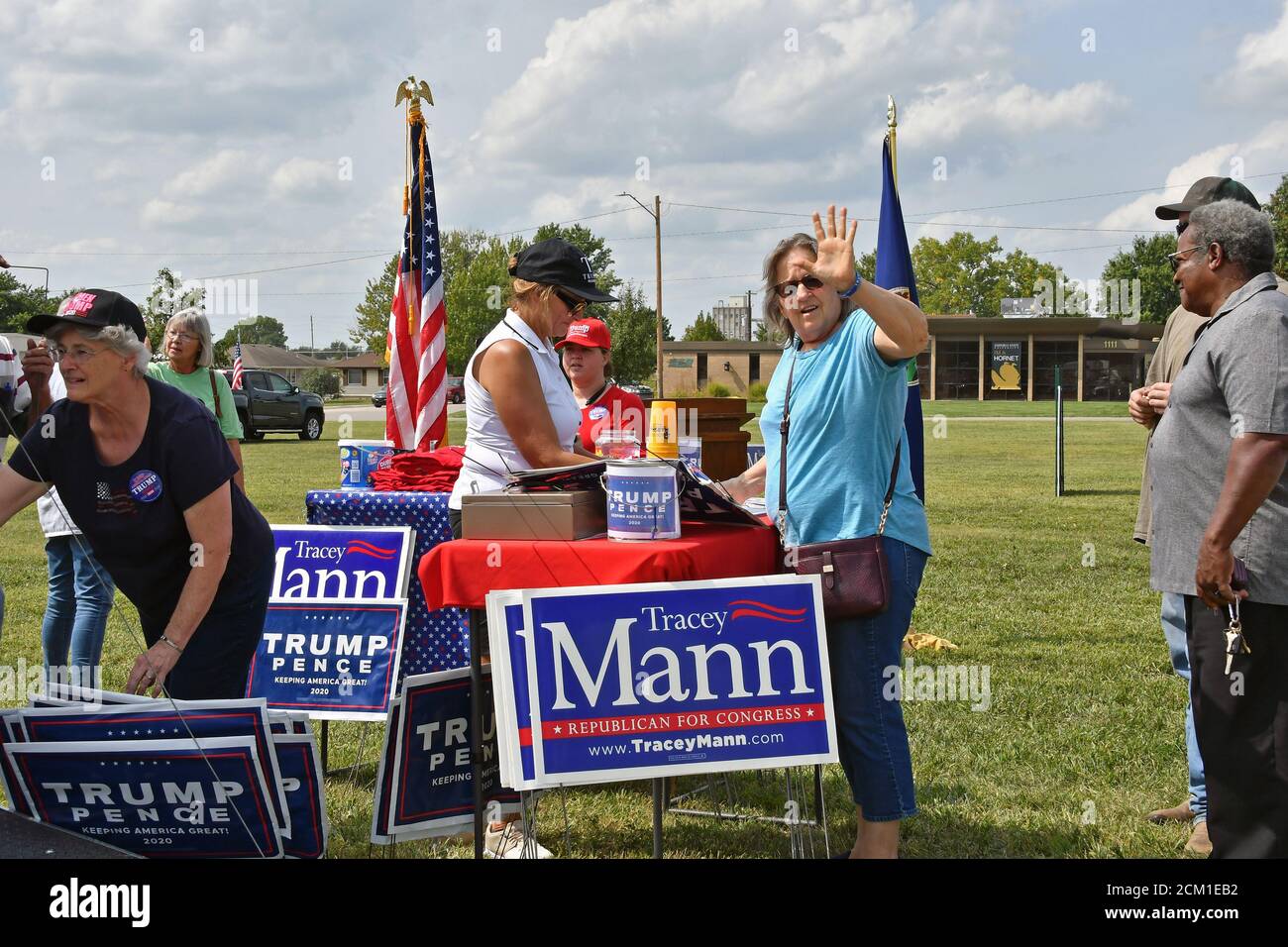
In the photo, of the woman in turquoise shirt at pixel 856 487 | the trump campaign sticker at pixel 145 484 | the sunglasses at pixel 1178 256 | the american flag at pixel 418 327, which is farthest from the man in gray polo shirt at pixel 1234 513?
the american flag at pixel 418 327

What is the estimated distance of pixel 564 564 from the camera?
330cm

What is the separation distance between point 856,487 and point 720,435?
2839mm

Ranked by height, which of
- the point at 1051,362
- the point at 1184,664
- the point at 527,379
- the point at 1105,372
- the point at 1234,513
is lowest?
the point at 1184,664

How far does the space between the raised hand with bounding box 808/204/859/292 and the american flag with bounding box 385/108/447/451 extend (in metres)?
5.11

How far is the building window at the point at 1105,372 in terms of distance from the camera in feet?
216

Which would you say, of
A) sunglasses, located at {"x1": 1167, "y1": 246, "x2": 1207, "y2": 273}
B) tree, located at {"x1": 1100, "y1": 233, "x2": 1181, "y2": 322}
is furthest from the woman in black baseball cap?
tree, located at {"x1": 1100, "y1": 233, "x2": 1181, "y2": 322}

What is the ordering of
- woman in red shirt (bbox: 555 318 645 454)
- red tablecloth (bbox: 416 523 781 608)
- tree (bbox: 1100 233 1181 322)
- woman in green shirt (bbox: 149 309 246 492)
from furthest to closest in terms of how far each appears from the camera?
tree (bbox: 1100 233 1181 322), woman in red shirt (bbox: 555 318 645 454), woman in green shirt (bbox: 149 309 246 492), red tablecloth (bbox: 416 523 781 608)

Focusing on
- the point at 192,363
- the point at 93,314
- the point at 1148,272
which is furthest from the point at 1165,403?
the point at 1148,272

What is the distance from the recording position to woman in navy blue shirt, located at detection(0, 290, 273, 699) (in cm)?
325

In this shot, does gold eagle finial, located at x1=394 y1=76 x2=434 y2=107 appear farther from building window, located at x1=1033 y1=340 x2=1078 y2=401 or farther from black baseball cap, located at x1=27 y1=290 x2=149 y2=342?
building window, located at x1=1033 y1=340 x2=1078 y2=401

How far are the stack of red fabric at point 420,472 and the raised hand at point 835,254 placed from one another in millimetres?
2376

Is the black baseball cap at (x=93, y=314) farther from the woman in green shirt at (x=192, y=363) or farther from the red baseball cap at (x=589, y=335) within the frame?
the red baseball cap at (x=589, y=335)

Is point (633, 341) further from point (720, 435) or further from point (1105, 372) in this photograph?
point (720, 435)
